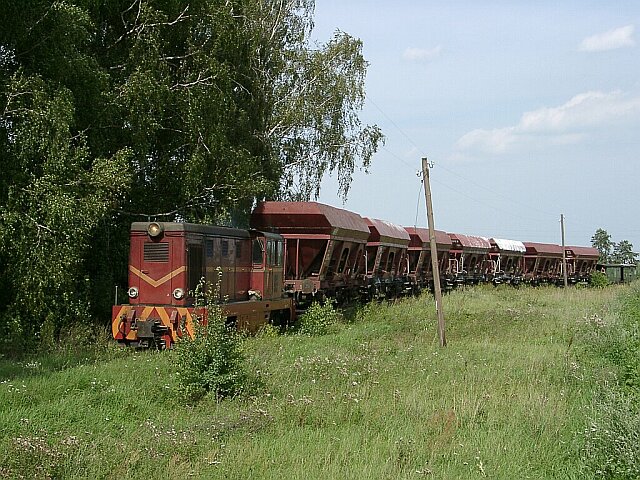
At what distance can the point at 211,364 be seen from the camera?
1173cm

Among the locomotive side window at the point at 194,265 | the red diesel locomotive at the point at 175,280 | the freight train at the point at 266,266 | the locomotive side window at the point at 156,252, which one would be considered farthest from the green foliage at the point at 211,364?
the locomotive side window at the point at 156,252

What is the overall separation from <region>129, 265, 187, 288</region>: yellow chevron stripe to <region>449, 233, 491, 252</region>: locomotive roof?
26044mm

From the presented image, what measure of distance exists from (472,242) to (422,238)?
27.2 ft

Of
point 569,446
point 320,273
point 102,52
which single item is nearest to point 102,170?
point 102,52

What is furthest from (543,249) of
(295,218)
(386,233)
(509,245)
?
(295,218)

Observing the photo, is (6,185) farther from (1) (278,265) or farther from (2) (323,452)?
(2) (323,452)

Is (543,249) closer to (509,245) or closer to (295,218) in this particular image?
(509,245)

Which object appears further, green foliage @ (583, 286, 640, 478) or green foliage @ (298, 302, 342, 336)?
green foliage @ (298, 302, 342, 336)

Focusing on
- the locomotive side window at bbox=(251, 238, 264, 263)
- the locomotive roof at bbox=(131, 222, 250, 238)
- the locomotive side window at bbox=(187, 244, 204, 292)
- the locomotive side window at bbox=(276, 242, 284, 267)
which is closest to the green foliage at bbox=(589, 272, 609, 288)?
the locomotive side window at bbox=(276, 242, 284, 267)

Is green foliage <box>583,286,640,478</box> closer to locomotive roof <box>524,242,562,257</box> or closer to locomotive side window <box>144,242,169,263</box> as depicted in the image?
locomotive side window <box>144,242,169,263</box>

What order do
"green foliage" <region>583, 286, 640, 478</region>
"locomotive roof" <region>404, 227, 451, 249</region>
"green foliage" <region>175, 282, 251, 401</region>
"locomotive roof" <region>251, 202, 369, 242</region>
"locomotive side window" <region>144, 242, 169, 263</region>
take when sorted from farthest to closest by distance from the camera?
"locomotive roof" <region>404, 227, 451, 249</region>
"locomotive roof" <region>251, 202, 369, 242</region>
"locomotive side window" <region>144, 242, 169, 263</region>
"green foliage" <region>175, 282, 251, 401</region>
"green foliage" <region>583, 286, 640, 478</region>

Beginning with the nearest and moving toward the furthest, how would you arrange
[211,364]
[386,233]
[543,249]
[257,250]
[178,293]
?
[211,364] → [178,293] → [257,250] → [386,233] → [543,249]

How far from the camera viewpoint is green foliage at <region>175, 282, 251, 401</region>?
11.5 m

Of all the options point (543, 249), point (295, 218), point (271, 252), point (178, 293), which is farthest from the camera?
point (543, 249)
